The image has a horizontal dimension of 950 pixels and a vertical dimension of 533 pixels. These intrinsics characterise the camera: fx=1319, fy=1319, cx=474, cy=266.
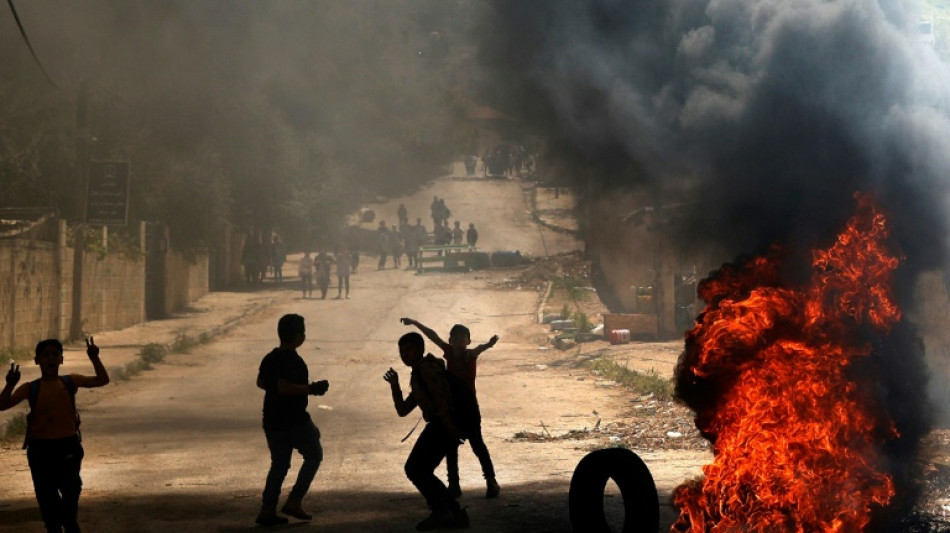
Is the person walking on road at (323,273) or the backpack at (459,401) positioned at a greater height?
the person walking on road at (323,273)

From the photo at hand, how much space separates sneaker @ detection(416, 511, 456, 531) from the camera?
30.0ft

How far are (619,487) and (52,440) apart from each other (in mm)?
3635

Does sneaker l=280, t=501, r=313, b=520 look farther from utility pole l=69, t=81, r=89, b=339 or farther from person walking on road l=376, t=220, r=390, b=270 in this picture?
person walking on road l=376, t=220, r=390, b=270

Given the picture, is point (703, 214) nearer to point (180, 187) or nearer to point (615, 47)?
point (615, 47)

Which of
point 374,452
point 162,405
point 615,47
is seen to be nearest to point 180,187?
point 162,405

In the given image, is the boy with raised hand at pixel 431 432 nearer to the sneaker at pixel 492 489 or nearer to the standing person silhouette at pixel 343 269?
the sneaker at pixel 492 489

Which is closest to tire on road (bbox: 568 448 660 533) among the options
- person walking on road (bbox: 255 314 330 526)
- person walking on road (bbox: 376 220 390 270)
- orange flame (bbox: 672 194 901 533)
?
orange flame (bbox: 672 194 901 533)

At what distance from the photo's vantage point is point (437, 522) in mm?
9164

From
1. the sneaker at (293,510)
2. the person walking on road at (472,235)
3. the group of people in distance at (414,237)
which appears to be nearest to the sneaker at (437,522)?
the sneaker at (293,510)

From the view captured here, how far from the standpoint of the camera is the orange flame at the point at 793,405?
324 inches

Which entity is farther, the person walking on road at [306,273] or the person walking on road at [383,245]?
the person walking on road at [383,245]

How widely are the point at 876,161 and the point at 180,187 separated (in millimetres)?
28832

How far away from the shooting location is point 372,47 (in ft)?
96.9

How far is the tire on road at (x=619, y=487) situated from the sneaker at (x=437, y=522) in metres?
1.13
